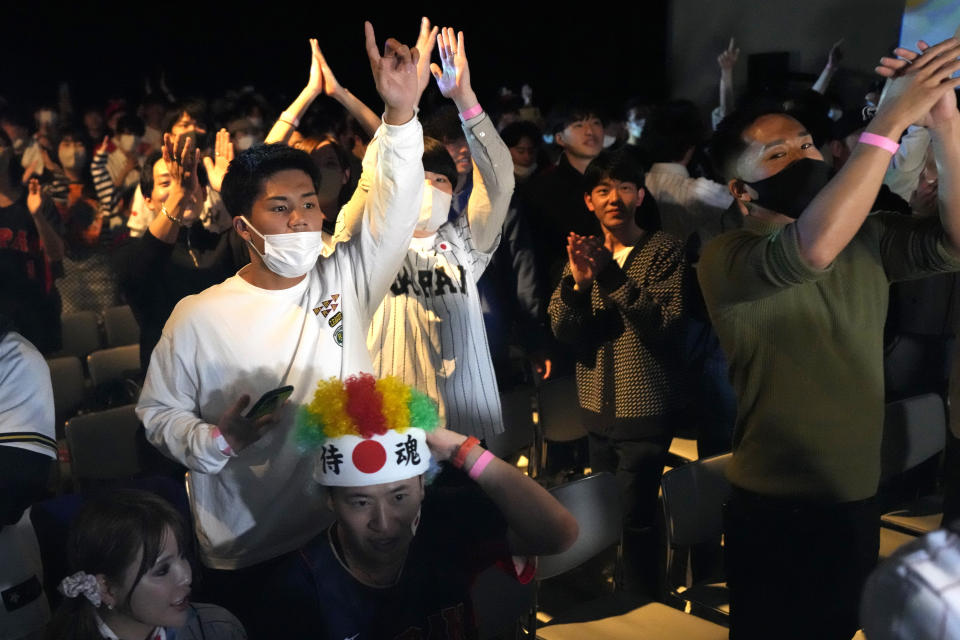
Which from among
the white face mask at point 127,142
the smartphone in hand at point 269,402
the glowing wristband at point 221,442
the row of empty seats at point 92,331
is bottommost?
the row of empty seats at point 92,331

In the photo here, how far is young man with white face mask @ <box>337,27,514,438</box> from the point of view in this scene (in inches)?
109

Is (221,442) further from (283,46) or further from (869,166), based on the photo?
(283,46)

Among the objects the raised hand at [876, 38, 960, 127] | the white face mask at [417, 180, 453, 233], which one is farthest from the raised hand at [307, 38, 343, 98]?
the raised hand at [876, 38, 960, 127]

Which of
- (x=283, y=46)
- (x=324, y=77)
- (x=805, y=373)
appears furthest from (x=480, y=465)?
(x=283, y=46)

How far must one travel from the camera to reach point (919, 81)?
1.68 meters

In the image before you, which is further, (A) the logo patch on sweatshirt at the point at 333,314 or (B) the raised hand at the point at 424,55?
(B) the raised hand at the point at 424,55

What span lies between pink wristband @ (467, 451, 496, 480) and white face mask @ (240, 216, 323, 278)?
725 millimetres

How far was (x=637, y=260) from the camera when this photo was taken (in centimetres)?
316

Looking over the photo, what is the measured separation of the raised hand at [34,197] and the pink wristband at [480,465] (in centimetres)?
388

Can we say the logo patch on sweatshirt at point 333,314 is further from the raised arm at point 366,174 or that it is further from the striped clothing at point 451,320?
the striped clothing at point 451,320

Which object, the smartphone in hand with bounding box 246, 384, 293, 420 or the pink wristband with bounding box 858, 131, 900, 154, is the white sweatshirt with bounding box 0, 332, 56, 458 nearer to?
the smartphone in hand with bounding box 246, 384, 293, 420

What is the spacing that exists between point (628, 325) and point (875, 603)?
2.23m

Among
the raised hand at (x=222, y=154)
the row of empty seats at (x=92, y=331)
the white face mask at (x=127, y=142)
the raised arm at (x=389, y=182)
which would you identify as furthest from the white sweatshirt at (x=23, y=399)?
the white face mask at (x=127, y=142)

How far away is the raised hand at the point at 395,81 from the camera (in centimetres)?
212
